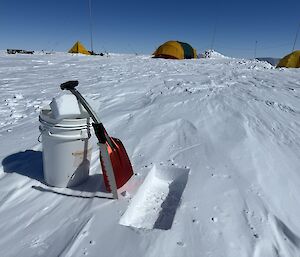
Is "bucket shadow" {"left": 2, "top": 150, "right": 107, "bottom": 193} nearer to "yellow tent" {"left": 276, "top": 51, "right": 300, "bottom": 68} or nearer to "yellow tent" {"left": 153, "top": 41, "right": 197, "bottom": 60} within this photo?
"yellow tent" {"left": 276, "top": 51, "right": 300, "bottom": 68}

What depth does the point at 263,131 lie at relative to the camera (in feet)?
11.3

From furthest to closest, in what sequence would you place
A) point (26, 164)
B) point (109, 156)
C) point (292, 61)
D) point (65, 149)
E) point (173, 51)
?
point (173, 51) < point (292, 61) < point (26, 164) < point (65, 149) < point (109, 156)

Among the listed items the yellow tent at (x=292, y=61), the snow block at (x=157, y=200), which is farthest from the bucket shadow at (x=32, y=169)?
the yellow tent at (x=292, y=61)

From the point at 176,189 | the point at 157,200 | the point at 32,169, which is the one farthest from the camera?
the point at 32,169

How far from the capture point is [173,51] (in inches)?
625

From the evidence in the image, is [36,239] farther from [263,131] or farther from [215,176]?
[263,131]

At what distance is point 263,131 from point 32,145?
265 cm

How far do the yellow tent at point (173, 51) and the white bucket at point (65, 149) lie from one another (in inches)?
551

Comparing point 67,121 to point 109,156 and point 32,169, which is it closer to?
point 109,156

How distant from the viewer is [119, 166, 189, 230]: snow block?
6.83 ft

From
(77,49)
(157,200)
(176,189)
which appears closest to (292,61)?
(176,189)

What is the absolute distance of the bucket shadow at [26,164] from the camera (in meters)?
2.59

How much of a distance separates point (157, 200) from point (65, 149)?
0.84 meters

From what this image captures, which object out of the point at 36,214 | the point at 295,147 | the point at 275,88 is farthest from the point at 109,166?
the point at 275,88
